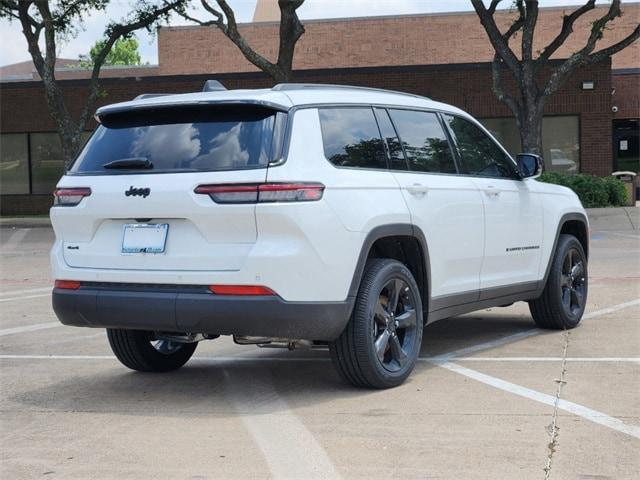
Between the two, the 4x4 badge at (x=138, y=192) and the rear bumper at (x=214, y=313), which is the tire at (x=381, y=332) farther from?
the 4x4 badge at (x=138, y=192)

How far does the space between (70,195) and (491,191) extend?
3175 millimetres

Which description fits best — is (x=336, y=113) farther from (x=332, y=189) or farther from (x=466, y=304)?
(x=466, y=304)

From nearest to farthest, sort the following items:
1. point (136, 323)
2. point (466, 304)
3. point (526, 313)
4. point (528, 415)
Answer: point (528, 415) < point (136, 323) < point (466, 304) < point (526, 313)

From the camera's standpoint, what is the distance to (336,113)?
649 cm

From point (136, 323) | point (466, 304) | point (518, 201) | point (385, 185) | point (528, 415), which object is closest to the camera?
point (528, 415)

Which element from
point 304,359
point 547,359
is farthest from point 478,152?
point 304,359

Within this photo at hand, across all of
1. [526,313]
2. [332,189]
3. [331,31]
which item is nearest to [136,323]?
[332,189]

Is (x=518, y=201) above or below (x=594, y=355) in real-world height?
above

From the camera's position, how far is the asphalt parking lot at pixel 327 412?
4.87 metres

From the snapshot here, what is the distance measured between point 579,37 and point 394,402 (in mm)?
35023

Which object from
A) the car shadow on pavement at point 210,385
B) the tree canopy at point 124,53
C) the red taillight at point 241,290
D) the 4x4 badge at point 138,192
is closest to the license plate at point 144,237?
the 4x4 badge at point 138,192

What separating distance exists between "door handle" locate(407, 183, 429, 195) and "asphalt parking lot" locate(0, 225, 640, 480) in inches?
49.7

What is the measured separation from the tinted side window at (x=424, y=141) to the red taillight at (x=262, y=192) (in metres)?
1.29

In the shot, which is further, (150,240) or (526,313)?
(526,313)
